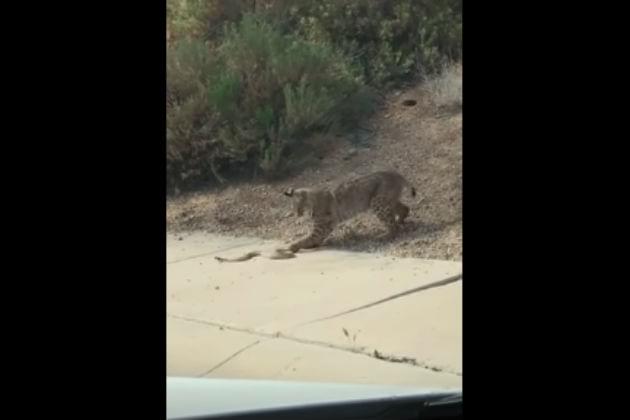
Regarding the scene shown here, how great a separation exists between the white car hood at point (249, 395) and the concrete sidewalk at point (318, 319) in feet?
8.54

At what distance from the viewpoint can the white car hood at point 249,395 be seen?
304 centimetres

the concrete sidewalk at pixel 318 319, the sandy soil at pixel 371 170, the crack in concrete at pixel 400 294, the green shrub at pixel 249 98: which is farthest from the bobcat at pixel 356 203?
the green shrub at pixel 249 98

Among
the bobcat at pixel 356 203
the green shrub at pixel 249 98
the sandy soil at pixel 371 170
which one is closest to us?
the bobcat at pixel 356 203

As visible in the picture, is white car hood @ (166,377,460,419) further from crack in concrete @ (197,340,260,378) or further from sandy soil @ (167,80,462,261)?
sandy soil @ (167,80,462,261)

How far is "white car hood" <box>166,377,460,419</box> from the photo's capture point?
3041mm

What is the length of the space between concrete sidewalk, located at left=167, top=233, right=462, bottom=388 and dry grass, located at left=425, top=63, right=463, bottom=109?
12.7 feet

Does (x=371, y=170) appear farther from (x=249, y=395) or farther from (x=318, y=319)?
(x=249, y=395)

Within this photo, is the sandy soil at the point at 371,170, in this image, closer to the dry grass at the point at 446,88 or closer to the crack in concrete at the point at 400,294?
the dry grass at the point at 446,88

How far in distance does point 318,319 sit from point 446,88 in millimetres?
6364

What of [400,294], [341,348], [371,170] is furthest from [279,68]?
[341,348]
